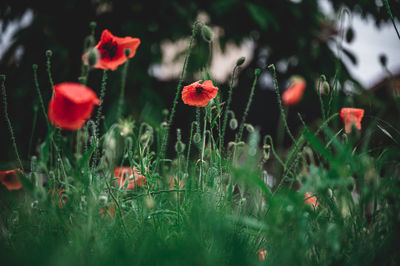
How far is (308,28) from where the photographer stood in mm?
2242

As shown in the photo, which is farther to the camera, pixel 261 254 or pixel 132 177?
pixel 132 177

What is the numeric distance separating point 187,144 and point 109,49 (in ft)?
3.72

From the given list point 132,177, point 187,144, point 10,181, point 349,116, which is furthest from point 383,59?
point 187,144

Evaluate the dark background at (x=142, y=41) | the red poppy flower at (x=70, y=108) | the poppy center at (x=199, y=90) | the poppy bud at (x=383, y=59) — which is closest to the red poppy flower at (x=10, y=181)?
the red poppy flower at (x=70, y=108)

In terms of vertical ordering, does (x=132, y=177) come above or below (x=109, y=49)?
below

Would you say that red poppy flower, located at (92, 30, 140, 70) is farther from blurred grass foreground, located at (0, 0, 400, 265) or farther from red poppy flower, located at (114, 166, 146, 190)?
red poppy flower, located at (114, 166, 146, 190)

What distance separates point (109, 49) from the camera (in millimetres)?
759

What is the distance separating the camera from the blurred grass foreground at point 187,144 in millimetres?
381

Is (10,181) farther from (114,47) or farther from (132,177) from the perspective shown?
(114,47)

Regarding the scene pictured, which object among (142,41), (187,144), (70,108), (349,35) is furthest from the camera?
(187,144)

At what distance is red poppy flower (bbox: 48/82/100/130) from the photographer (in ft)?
1.29

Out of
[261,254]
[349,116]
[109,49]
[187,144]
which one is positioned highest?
[109,49]

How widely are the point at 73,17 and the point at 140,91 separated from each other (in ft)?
1.93

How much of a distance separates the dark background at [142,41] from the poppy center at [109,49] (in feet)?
1.70
